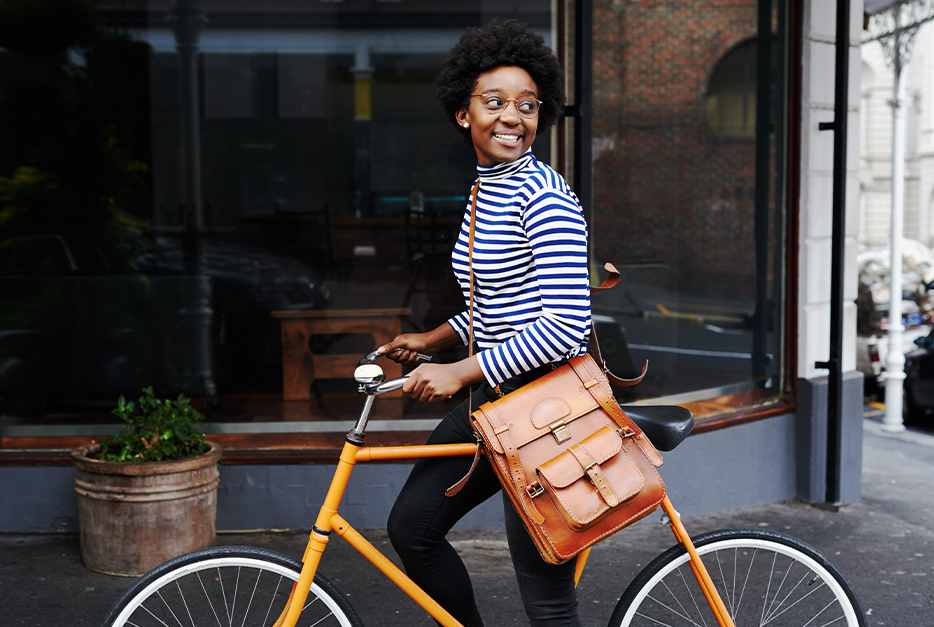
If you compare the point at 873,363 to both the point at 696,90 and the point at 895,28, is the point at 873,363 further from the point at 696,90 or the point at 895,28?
the point at 696,90

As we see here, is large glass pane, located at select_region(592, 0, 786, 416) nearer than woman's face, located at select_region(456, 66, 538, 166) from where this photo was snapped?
No

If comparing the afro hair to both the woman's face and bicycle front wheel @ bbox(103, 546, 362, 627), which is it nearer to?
the woman's face

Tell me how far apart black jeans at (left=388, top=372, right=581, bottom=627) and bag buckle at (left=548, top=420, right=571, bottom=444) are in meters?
0.20

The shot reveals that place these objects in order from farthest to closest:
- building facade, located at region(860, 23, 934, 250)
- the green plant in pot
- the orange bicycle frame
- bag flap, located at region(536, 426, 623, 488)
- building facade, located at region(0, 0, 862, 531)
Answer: building facade, located at region(860, 23, 934, 250), building facade, located at region(0, 0, 862, 531), the green plant in pot, the orange bicycle frame, bag flap, located at region(536, 426, 623, 488)

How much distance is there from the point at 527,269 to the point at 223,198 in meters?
5.93

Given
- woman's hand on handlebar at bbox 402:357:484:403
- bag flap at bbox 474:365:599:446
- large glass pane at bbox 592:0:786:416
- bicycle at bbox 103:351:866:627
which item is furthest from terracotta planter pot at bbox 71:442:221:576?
large glass pane at bbox 592:0:786:416

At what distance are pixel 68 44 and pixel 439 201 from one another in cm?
340

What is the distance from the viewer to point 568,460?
2.17m

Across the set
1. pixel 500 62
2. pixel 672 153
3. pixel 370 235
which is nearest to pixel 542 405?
pixel 500 62

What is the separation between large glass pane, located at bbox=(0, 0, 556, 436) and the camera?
5.89 meters

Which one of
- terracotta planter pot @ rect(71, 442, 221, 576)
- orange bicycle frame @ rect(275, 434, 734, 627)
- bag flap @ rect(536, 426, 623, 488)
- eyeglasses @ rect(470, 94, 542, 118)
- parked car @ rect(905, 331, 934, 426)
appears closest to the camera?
bag flap @ rect(536, 426, 623, 488)

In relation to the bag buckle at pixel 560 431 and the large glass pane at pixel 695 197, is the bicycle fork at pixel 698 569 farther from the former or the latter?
the large glass pane at pixel 695 197

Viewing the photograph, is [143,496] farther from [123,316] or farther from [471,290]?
[123,316]

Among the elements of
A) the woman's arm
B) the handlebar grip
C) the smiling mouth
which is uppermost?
the smiling mouth
